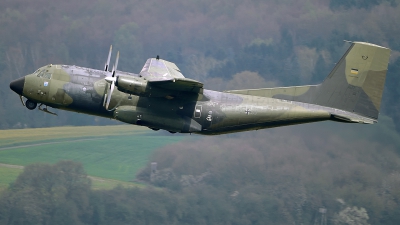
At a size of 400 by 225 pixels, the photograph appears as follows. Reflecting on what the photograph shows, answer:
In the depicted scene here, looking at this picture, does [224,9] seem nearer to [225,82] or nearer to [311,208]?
[225,82]

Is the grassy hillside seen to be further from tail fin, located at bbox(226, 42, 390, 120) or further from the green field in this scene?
tail fin, located at bbox(226, 42, 390, 120)

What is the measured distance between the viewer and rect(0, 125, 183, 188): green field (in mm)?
39594

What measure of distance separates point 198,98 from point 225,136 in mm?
16203

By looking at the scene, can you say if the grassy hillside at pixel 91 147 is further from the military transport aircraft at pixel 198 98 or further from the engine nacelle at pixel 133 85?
the engine nacelle at pixel 133 85

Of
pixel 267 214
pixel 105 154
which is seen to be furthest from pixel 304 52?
pixel 105 154

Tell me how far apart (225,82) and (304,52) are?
526 centimetres

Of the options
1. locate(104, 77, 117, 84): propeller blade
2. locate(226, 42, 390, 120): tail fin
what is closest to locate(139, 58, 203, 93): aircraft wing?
locate(104, 77, 117, 84): propeller blade

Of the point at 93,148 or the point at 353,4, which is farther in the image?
the point at 353,4

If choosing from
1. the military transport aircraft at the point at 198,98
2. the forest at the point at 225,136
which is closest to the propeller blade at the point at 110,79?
the military transport aircraft at the point at 198,98

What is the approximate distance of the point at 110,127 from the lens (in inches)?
1660

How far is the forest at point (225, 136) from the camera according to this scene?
36.2 metres

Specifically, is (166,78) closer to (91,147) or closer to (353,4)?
(91,147)

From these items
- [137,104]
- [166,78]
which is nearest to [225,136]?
[137,104]

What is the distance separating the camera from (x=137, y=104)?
76.6 feet
